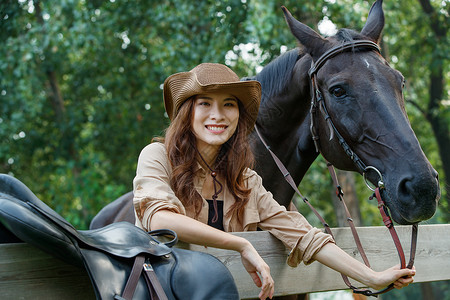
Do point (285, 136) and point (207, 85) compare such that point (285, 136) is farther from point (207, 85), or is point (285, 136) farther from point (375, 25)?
point (207, 85)

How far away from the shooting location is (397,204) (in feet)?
7.13

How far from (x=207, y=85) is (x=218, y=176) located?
1.43ft

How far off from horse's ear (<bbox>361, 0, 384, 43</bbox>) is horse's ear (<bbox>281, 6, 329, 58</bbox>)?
0.27m

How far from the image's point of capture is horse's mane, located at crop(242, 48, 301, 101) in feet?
10.2

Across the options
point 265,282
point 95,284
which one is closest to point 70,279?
point 95,284

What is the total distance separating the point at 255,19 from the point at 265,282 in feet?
15.5

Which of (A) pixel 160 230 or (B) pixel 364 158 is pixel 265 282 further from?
(B) pixel 364 158

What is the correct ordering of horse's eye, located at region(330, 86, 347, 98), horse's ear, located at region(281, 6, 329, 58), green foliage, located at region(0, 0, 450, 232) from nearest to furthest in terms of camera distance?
horse's eye, located at region(330, 86, 347, 98) < horse's ear, located at region(281, 6, 329, 58) < green foliage, located at region(0, 0, 450, 232)

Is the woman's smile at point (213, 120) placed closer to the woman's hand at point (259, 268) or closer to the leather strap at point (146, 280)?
the woman's hand at point (259, 268)

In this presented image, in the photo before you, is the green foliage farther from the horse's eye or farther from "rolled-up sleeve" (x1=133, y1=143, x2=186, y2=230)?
"rolled-up sleeve" (x1=133, y1=143, x2=186, y2=230)

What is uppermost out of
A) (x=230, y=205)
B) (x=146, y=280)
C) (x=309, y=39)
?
(x=309, y=39)

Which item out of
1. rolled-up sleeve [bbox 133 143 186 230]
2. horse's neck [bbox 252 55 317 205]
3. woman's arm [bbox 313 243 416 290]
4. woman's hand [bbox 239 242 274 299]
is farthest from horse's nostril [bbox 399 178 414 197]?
rolled-up sleeve [bbox 133 143 186 230]

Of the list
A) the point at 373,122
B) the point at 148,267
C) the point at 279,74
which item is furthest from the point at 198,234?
the point at 279,74

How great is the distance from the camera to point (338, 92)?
258 cm
